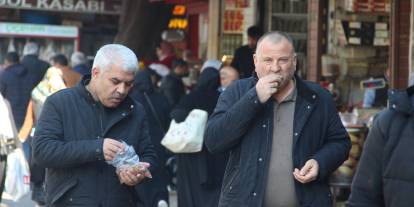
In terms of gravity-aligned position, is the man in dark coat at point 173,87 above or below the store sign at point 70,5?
below

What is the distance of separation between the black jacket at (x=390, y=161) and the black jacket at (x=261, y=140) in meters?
1.08

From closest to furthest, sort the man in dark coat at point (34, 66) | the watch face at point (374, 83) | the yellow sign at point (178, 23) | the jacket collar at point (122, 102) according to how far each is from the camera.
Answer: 1. the jacket collar at point (122, 102)
2. the watch face at point (374, 83)
3. the man in dark coat at point (34, 66)
4. the yellow sign at point (178, 23)

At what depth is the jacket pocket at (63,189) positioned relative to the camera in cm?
611

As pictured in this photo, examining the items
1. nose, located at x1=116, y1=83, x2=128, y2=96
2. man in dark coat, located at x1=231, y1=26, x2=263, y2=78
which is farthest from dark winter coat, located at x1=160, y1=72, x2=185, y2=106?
nose, located at x1=116, y1=83, x2=128, y2=96

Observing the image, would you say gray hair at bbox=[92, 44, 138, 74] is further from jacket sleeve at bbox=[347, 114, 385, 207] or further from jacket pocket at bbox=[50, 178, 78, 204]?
jacket sleeve at bbox=[347, 114, 385, 207]

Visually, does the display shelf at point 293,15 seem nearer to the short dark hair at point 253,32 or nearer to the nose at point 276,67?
the short dark hair at point 253,32

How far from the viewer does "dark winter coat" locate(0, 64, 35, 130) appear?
1730 cm

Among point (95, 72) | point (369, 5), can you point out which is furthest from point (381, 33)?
point (95, 72)

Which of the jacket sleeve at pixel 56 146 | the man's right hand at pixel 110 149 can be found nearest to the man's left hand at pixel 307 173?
the man's right hand at pixel 110 149

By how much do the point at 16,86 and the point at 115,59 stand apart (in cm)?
1148

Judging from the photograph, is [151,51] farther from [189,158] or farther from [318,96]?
[318,96]

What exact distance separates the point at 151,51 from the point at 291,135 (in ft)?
46.8

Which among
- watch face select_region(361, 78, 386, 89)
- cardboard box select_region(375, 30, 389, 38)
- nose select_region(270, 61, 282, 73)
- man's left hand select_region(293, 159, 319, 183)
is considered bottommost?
watch face select_region(361, 78, 386, 89)

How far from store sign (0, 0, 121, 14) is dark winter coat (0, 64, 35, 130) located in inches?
119
